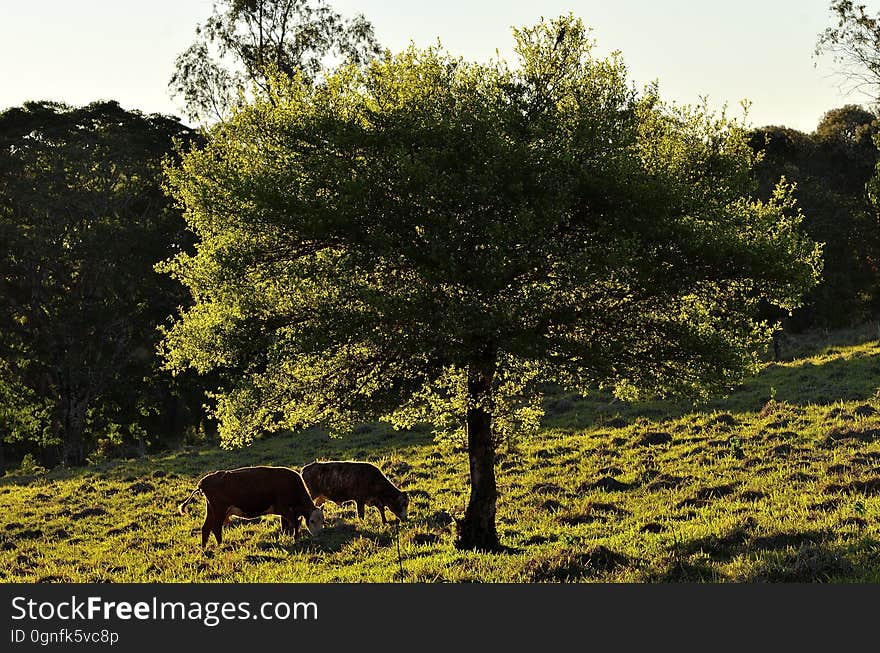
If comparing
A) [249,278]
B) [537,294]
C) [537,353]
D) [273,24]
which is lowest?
[537,353]

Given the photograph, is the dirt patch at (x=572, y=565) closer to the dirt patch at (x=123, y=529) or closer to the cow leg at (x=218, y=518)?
the cow leg at (x=218, y=518)

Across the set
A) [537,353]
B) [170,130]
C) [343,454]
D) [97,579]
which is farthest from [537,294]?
[170,130]

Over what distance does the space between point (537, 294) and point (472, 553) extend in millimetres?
5954

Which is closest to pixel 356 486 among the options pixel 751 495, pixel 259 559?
pixel 259 559

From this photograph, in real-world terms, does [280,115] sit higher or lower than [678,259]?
higher

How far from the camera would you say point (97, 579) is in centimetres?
1930

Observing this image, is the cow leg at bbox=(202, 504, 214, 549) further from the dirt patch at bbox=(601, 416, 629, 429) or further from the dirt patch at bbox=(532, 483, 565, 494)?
the dirt patch at bbox=(601, 416, 629, 429)

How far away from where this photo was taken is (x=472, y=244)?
17688 mm

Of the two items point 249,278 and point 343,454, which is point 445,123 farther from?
point 343,454

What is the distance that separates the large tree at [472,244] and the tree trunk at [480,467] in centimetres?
6

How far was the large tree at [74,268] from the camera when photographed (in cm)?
4950

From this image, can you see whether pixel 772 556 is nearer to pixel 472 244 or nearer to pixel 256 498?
pixel 472 244

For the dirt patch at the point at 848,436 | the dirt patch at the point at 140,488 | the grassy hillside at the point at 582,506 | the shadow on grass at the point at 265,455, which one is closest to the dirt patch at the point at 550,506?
the grassy hillside at the point at 582,506

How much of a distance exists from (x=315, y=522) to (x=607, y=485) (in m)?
9.32
